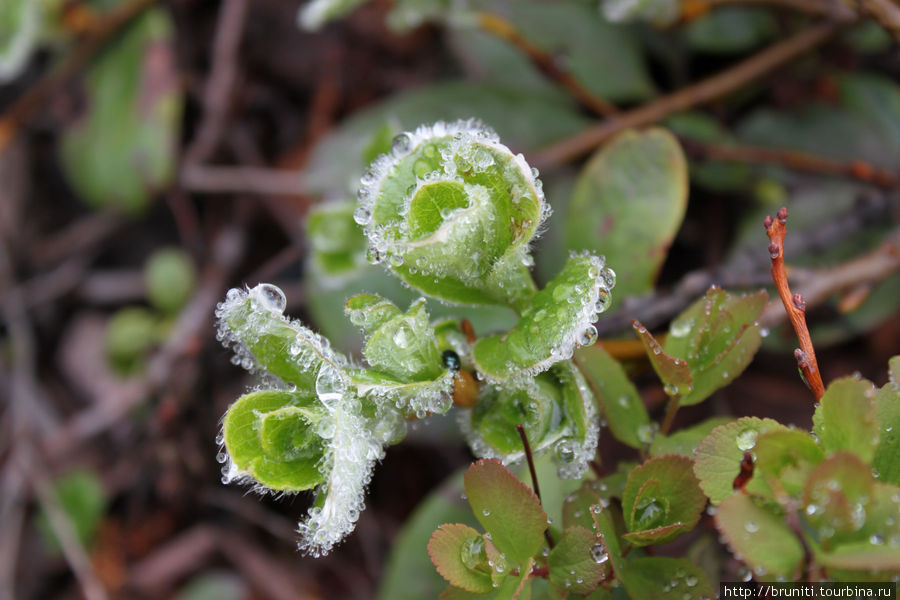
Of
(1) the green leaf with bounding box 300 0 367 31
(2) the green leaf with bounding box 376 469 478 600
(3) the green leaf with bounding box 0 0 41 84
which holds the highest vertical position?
(3) the green leaf with bounding box 0 0 41 84

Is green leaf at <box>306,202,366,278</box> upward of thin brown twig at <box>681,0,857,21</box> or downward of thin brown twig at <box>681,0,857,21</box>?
downward

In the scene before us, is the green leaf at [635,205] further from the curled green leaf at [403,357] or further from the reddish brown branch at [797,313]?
the curled green leaf at [403,357]

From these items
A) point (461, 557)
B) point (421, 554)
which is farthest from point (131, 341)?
point (461, 557)

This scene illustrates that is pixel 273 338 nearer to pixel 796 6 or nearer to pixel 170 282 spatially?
pixel 796 6

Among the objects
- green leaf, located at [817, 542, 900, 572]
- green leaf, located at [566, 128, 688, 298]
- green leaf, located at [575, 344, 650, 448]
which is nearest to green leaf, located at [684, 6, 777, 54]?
green leaf, located at [566, 128, 688, 298]

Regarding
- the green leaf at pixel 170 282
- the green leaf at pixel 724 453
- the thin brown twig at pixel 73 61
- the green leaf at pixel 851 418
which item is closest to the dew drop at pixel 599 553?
the green leaf at pixel 724 453

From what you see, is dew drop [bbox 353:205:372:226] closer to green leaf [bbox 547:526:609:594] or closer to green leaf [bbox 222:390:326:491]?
green leaf [bbox 222:390:326:491]

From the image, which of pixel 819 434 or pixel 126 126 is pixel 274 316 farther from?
pixel 126 126
